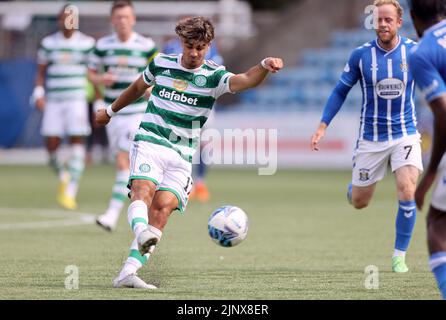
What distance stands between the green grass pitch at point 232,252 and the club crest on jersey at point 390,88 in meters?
1.43

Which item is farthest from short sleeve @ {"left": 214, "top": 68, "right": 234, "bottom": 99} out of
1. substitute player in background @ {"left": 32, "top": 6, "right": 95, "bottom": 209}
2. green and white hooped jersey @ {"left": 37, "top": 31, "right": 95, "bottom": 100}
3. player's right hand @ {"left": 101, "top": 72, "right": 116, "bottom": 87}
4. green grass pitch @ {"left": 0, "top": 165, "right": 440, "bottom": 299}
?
green and white hooped jersey @ {"left": 37, "top": 31, "right": 95, "bottom": 100}

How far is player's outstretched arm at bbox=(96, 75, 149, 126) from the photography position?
25.0 ft

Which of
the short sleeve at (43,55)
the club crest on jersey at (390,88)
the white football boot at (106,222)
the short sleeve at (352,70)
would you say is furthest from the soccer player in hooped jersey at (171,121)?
the short sleeve at (43,55)

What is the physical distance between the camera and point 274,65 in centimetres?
680

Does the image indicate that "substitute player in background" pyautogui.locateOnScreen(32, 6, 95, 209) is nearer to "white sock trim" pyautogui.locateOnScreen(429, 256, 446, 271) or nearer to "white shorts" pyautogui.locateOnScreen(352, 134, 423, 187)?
"white shorts" pyautogui.locateOnScreen(352, 134, 423, 187)

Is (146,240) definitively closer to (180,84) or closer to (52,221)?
(180,84)

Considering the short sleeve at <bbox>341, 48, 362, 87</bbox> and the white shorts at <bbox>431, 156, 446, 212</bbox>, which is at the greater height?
the short sleeve at <bbox>341, 48, 362, 87</bbox>

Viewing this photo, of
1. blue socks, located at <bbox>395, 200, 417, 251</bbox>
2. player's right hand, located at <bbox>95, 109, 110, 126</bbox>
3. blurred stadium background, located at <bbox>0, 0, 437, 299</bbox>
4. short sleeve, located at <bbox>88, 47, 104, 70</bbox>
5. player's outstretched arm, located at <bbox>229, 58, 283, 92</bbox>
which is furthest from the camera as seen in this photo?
short sleeve, located at <bbox>88, 47, 104, 70</bbox>

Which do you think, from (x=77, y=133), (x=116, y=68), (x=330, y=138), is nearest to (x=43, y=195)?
(x=77, y=133)

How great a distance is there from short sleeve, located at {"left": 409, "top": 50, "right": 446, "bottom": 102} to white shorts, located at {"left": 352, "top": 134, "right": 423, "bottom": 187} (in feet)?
10.0

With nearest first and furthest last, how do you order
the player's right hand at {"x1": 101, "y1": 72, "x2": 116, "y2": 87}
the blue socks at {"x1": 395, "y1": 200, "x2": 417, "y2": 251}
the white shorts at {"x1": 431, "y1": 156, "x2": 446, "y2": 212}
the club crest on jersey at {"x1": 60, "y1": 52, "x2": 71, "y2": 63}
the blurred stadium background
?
the white shorts at {"x1": 431, "y1": 156, "x2": 446, "y2": 212} → the blurred stadium background → the blue socks at {"x1": 395, "y1": 200, "x2": 417, "y2": 251} → the player's right hand at {"x1": 101, "y1": 72, "x2": 116, "y2": 87} → the club crest on jersey at {"x1": 60, "y1": 52, "x2": 71, "y2": 63}

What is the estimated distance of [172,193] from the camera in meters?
7.43
